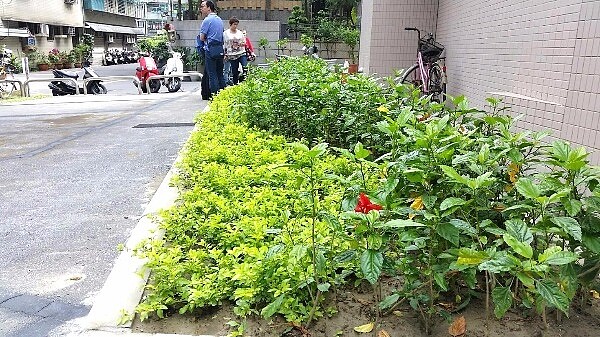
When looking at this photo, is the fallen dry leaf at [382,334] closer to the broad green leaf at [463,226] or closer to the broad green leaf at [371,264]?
the broad green leaf at [371,264]

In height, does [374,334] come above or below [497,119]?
below

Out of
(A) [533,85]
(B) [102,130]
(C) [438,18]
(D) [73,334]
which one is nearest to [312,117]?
(A) [533,85]

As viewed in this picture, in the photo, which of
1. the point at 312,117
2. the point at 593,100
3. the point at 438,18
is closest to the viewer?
the point at 593,100

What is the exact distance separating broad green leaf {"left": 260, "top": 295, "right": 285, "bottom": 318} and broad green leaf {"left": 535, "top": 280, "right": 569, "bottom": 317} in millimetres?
940

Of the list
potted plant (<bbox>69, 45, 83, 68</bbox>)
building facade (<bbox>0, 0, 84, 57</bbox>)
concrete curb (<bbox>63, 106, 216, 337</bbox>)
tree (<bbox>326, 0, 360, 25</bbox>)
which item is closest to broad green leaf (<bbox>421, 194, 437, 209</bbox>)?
concrete curb (<bbox>63, 106, 216, 337</bbox>)

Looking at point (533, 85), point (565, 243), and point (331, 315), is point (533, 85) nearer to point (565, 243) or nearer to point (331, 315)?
point (565, 243)

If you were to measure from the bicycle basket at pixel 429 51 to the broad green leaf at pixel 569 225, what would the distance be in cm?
621

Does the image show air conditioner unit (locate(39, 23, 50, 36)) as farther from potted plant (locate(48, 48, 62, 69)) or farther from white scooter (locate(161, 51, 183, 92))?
white scooter (locate(161, 51, 183, 92))

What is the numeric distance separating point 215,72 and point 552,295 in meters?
7.56

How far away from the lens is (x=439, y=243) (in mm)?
2033

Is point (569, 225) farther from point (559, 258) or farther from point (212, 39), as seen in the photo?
point (212, 39)

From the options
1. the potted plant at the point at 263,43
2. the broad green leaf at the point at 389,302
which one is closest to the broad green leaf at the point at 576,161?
the broad green leaf at the point at 389,302

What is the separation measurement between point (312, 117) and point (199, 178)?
4.66 feet

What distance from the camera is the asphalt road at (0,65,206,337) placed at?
2.39 metres
